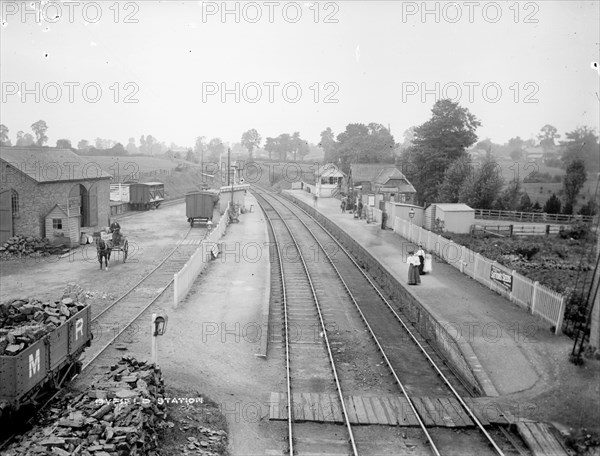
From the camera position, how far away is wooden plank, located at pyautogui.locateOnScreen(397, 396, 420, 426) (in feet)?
36.2

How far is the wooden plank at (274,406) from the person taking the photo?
1110 centimetres

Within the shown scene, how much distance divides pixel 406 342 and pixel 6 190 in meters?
22.7

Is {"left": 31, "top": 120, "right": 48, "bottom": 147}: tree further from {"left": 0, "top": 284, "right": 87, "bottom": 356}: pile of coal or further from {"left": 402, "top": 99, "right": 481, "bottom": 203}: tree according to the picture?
{"left": 0, "top": 284, "right": 87, "bottom": 356}: pile of coal

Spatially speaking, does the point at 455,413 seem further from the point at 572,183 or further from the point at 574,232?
the point at 572,183

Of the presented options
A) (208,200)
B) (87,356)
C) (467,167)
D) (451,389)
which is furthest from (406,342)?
(467,167)

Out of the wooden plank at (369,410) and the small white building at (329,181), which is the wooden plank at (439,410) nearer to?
the wooden plank at (369,410)

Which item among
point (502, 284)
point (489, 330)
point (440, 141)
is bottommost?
point (489, 330)

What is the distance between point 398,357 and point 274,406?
4.98 meters

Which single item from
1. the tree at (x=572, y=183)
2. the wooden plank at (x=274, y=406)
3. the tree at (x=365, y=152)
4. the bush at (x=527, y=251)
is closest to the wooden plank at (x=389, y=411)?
the wooden plank at (x=274, y=406)

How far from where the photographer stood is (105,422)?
8.90 m

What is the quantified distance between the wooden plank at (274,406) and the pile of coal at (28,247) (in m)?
20.5

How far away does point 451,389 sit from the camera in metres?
12.8

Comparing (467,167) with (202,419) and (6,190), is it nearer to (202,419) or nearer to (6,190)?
(6,190)

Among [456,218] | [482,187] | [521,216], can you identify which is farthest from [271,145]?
[456,218]
